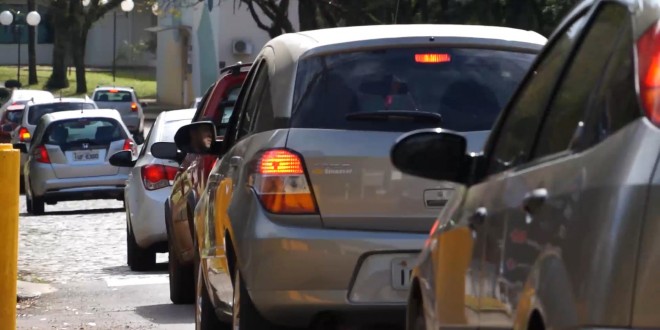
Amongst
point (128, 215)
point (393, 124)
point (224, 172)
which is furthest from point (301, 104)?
point (128, 215)

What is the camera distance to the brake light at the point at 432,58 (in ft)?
21.7

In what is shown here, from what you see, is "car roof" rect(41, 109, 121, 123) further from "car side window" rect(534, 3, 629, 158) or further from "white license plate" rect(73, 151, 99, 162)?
"car side window" rect(534, 3, 629, 158)

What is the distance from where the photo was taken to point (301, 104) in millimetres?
6477

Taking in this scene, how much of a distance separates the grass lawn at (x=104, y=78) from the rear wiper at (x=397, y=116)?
185 ft

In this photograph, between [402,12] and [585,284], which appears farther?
[402,12]

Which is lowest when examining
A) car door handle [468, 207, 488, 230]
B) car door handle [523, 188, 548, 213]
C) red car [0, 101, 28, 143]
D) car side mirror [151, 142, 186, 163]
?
red car [0, 101, 28, 143]

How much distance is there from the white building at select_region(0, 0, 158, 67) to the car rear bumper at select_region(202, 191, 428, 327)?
7662 cm

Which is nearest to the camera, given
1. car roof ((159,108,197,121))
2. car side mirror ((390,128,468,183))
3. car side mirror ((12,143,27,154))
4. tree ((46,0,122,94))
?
car side mirror ((390,128,468,183))

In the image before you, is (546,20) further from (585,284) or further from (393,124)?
(585,284)

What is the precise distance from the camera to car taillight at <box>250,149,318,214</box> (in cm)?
627

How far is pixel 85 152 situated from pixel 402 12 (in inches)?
271

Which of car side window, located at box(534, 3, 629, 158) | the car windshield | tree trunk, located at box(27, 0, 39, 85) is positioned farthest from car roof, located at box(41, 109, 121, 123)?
tree trunk, located at box(27, 0, 39, 85)

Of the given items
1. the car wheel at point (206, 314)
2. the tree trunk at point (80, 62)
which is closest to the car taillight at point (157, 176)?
the car wheel at point (206, 314)

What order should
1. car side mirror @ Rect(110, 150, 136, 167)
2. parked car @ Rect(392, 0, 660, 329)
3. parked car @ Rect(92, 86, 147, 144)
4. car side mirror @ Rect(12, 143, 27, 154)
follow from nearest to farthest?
parked car @ Rect(392, 0, 660, 329), car side mirror @ Rect(110, 150, 136, 167), car side mirror @ Rect(12, 143, 27, 154), parked car @ Rect(92, 86, 147, 144)
